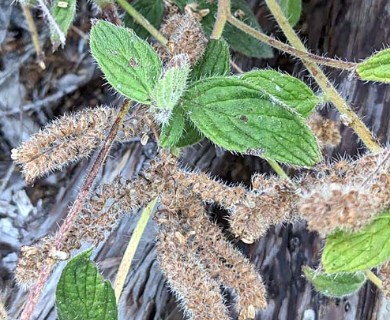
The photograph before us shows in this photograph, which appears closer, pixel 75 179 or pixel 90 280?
pixel 90 280

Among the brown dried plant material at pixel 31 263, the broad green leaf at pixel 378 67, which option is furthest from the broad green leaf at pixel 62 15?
the broad green leaf at pixel 378 67

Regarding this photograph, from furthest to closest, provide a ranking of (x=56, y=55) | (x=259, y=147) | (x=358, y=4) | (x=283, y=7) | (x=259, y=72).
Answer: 1. (x=56, y=55)
2. (x=358, y=4)
3. (x=283, y=7)
4. (x=259, y=72)
5. (x=259, y=147)

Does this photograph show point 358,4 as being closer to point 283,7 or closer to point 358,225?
point 283,7

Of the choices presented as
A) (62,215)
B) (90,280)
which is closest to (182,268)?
(90,280)

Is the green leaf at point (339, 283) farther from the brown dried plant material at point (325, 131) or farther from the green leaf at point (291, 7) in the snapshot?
the green leaf at point (291, 7)

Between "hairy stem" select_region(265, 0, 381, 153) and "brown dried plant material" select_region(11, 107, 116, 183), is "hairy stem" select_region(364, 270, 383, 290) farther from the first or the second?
"brown dried plant material" select_region(11, 107, 116, 183)

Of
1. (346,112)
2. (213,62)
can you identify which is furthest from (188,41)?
(346,112)

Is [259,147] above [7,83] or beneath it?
above
